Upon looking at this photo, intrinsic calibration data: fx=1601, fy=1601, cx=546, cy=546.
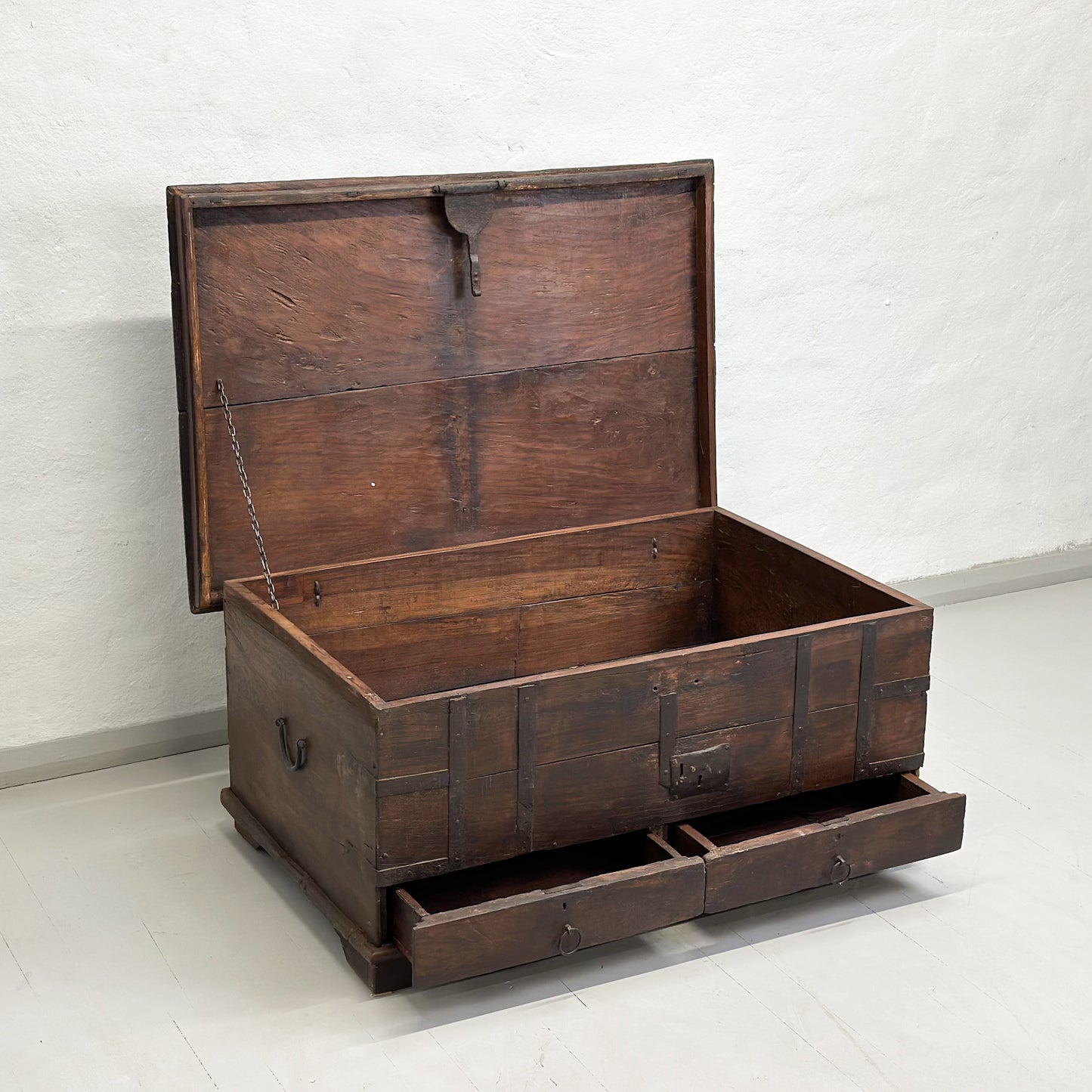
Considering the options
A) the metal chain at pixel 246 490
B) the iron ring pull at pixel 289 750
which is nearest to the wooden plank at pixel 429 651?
the metal chain at pixel 246 490

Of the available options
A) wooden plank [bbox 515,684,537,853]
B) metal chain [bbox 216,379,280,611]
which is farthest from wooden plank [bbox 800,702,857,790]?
metal chain [bbox 216,379,280,611]

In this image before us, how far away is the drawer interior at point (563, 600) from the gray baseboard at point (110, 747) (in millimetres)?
543

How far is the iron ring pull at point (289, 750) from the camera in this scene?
2615mm

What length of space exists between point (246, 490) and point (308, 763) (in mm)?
571

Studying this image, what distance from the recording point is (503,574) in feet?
10.2

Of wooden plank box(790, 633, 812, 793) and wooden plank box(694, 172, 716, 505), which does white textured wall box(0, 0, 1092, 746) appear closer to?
wooden plank box(694, 172, 716, 505)

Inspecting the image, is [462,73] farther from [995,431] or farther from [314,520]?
[995,431]

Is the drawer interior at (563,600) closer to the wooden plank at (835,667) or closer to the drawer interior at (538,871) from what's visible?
the wooden plank at (835,667)

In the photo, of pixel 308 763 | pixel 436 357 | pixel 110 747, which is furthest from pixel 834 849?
pixel 110 747

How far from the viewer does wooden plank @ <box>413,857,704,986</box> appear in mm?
2355

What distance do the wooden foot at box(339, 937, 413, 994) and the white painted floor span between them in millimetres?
35

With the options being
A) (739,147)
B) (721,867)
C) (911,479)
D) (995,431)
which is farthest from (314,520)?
(995,431)

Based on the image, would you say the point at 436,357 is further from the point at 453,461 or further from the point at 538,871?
the point at 538,871

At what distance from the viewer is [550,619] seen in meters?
3.17
